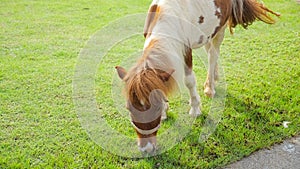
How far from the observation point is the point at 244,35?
5.04m

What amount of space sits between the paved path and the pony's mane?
95 cm

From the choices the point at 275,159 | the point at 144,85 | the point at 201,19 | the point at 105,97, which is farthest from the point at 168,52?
the point at 105,97

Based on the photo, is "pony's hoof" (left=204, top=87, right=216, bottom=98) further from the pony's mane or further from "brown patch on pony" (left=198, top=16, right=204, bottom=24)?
the pony's mane

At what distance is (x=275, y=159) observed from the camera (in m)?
2.53

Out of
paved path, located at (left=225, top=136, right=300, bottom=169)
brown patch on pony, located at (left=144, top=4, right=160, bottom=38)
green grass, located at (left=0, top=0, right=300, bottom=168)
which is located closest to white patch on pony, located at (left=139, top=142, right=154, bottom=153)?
green grass, located at (left=0, top=0, right=300, bottom=168)

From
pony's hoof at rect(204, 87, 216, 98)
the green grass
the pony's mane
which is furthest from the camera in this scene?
pony's hoof at rect(204, 87, 216, 98)

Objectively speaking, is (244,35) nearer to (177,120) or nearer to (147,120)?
(177,120)

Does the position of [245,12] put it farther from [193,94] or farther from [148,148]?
[148,148]

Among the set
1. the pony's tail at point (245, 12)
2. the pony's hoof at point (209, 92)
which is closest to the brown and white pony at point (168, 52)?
the pony's tail at point (245, 12)

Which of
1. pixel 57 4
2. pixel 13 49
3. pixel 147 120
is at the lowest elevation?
pixel 57 4

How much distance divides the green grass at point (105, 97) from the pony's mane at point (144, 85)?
720 mm

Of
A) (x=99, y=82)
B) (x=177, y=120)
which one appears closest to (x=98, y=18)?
(x=99, y=82)

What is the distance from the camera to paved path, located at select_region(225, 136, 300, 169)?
2.46m

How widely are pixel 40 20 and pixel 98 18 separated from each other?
103cm
